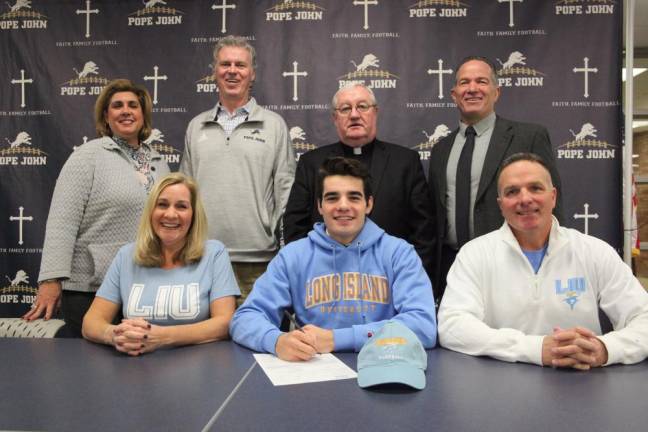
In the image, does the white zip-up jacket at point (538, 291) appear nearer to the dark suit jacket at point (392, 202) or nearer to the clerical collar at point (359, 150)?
the dark suit jacket at point (392, 202)

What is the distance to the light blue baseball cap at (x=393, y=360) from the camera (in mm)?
1326

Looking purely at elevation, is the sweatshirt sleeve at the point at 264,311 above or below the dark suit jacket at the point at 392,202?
below

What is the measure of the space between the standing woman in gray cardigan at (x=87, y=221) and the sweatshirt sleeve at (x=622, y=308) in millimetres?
2051

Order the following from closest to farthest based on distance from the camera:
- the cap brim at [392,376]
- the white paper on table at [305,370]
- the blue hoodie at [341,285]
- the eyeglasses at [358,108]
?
the cap brim at [392,376]
the white paper on table at [305,370]
the blue hoodie at [341,285]
the eyeglasses at [358,108]

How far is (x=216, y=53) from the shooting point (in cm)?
277

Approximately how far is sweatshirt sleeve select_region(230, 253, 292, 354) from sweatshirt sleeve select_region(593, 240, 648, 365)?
3.53ft

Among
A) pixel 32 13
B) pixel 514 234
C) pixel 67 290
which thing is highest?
pixel 32 13

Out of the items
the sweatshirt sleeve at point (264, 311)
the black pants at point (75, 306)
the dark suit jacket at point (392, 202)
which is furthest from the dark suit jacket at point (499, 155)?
the black pants at point (75, 306)

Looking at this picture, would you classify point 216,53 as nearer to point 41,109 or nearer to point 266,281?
point 266,281

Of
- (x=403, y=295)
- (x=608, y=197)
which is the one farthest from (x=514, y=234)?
(x=608, y=197)

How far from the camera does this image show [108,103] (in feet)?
8.69

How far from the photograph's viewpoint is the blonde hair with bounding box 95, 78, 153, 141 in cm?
263

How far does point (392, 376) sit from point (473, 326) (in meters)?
0.51

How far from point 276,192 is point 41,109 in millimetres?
2322
